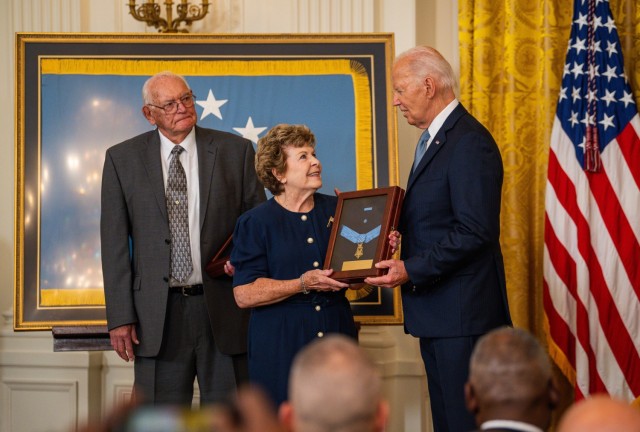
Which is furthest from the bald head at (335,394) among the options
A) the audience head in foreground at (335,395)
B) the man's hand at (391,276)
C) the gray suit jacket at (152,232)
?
the gray suit jacket at (152,232)

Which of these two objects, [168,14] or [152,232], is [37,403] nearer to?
[152,232]

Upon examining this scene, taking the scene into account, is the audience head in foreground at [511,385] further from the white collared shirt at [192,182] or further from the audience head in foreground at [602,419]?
the white collared shirt at [192,182]

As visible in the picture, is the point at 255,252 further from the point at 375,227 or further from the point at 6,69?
the point at 6,69

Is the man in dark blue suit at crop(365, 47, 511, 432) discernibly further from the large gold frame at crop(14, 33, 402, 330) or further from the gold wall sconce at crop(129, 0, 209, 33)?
the gold wall sconce at crop(129, 0, 209, 33)

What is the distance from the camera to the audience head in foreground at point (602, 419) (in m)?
1.89

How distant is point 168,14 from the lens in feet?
19.0

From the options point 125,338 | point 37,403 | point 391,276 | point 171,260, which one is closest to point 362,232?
point 391,276

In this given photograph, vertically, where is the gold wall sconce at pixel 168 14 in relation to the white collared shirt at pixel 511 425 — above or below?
above

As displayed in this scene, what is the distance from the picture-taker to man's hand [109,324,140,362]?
15.0ft

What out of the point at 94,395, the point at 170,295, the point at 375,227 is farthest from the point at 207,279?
the point at 94,395

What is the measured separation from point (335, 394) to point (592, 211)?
4.25 metres

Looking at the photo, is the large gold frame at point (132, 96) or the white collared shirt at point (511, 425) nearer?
the white collared shirt at point (511, 425)

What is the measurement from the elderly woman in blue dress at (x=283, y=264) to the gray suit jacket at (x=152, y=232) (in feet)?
1.39

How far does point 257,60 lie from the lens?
550 cm
